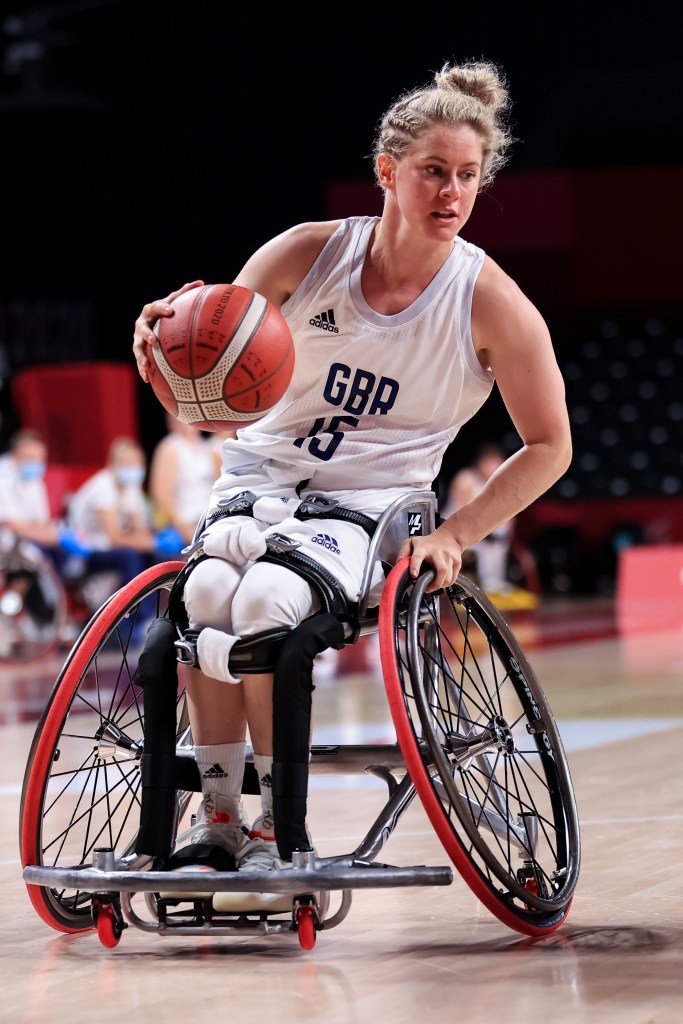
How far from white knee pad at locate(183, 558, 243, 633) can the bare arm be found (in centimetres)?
43

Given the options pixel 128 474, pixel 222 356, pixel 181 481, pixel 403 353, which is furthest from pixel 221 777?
pixel 128 474

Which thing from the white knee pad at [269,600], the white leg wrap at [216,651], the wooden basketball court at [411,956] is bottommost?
the wooden basketball court at [411,956]

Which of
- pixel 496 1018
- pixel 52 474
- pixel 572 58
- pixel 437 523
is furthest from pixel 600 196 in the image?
pixel 496 1018

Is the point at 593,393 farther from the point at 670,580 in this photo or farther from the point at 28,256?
the point at 28,256

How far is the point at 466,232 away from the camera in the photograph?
561 inches

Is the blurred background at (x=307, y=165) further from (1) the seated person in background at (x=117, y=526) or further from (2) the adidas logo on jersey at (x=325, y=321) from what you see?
(2) the adidas logo on jersey at (x=325, y=321)

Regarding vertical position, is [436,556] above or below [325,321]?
below

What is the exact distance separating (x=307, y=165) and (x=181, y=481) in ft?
21.7

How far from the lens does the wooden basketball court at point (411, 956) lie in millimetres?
2109

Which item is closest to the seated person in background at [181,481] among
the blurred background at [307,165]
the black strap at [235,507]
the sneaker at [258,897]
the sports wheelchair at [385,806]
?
the blurred background at [307,165]

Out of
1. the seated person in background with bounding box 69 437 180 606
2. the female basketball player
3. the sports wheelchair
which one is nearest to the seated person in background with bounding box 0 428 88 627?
the seated person in background with bounding box 69 437 180 606

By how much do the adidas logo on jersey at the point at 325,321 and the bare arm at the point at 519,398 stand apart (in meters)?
0.25

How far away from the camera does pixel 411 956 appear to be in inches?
95.0

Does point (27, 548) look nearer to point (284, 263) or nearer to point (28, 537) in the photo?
point (28, 537)
